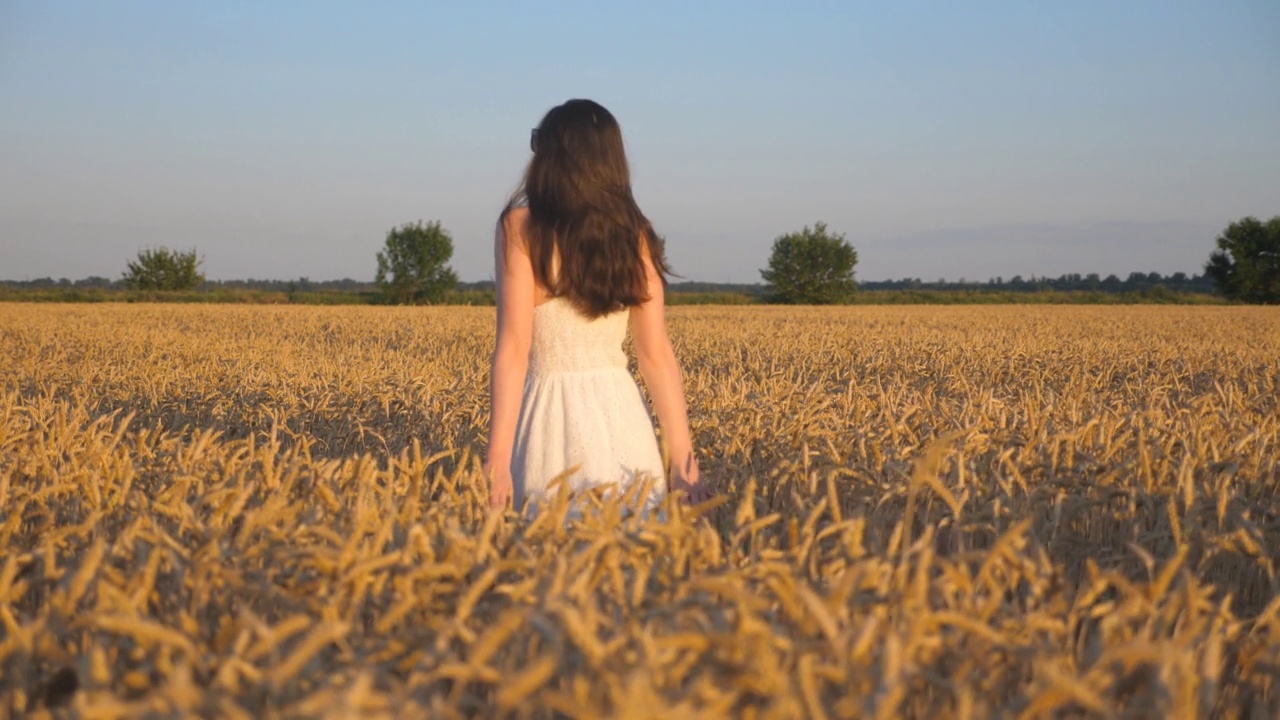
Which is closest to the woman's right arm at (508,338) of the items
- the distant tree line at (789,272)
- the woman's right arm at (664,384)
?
the woman's right arm at (664,384)

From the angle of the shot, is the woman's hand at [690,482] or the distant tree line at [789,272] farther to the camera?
the distant tree line at [789,272]

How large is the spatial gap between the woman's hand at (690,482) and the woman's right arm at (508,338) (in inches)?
24.9

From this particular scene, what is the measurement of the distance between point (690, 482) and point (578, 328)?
2.24 feet

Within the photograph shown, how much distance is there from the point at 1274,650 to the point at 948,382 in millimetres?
8171

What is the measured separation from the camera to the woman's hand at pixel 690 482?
3.67m

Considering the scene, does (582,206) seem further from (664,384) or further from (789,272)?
(789,272)

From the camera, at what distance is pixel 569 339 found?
3.70m

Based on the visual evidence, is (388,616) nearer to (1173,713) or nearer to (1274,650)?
(1173,713)

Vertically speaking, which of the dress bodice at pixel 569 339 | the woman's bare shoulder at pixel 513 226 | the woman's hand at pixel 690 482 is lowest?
the woman's hand at pixel 690 482

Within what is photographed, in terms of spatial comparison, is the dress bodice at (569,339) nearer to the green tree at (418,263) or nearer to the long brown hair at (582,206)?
the long brown hair at (582,206)

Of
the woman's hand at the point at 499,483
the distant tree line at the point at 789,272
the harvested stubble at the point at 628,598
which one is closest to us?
the harvested stubble at the point at 628,598

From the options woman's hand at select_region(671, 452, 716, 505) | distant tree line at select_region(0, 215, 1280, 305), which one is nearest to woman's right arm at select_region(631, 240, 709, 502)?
woman's hand at select_region(671, 452, 716, 505)

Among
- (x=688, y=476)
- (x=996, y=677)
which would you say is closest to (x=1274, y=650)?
(x=996, y=677)

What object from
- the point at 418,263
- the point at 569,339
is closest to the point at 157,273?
the point at 418,263
